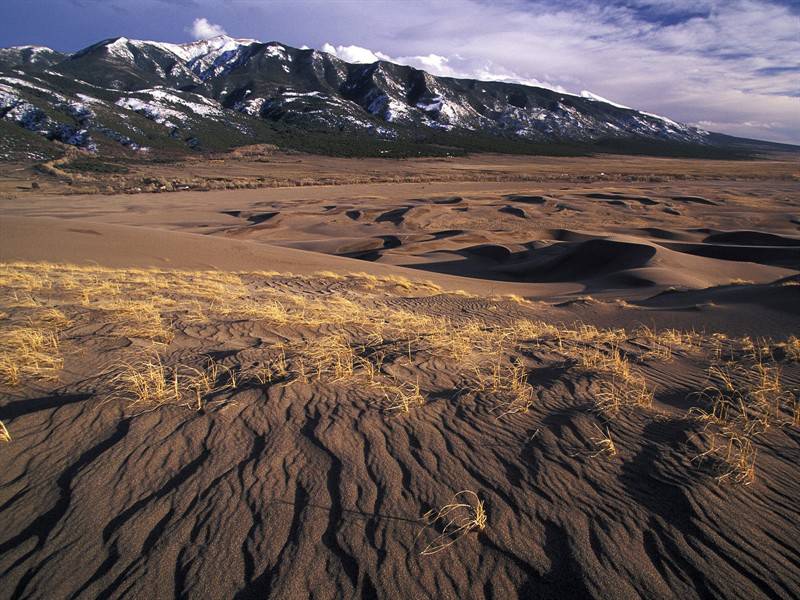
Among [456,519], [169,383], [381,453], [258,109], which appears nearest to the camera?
[456,519]

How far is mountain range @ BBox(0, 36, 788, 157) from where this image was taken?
280 ft

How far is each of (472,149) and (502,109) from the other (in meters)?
82.0

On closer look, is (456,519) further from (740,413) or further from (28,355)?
(28,355)

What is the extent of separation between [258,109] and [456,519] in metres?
158

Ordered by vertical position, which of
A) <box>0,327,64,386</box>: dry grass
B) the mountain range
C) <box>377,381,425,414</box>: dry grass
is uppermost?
the mountain range

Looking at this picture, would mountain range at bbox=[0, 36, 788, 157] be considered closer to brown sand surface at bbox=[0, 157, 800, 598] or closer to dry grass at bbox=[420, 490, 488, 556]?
brown sand surface at bbox=[0, 157, 800, 598]

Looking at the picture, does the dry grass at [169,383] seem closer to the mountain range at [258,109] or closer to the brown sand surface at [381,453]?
the brown sand surface at [381,453]

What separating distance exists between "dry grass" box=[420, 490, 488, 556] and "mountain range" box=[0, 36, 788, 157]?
84729 millimetres

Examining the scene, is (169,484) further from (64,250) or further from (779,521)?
(64,250)

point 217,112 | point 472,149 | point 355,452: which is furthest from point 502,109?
point 355,452

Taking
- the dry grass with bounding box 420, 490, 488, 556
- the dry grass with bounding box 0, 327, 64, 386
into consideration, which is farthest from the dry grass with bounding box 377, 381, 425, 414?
the dry grass with bounding box 0, 327, 64, 386

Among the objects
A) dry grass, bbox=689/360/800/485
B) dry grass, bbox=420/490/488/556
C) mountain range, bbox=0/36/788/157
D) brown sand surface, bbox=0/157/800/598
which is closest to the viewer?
brown sand surface, bbox=0/157/800/598

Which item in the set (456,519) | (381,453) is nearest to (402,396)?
(381,453)

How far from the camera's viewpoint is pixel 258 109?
141875mm
